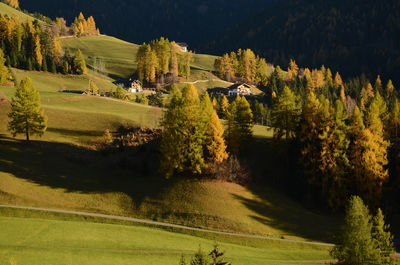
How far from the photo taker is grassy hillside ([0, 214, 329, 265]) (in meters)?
33.8

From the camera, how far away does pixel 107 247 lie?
37500 mm

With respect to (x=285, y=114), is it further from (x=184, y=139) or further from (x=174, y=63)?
(x=174, y=63)

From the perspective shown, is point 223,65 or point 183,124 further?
point 223,65

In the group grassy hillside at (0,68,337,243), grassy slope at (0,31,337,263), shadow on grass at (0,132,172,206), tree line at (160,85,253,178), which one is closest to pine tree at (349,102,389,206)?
grassy hillside at (0,68,337,243)

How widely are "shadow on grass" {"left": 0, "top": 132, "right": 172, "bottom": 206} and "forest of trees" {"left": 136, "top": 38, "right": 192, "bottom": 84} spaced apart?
3228 inches

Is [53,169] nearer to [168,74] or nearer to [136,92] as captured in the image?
[136,92]

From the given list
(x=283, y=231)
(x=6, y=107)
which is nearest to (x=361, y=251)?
(x=283, y=231)

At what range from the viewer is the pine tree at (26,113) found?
63000mm

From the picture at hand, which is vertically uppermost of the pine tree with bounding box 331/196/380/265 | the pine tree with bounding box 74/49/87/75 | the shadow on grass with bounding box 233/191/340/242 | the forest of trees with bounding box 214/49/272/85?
the forest of trees with bounding box 214/49/272/85

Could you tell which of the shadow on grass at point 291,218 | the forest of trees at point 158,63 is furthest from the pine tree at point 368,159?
the forest of trees at point 158,63

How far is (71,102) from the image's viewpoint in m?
94.4

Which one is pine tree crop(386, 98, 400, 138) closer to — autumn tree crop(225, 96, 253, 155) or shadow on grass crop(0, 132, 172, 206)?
autumn tree crop(225, 96, 253, 155)

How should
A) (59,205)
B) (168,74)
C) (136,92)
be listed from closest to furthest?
(59,205) < (136,92) < (168,74)

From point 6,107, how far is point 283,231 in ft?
210
